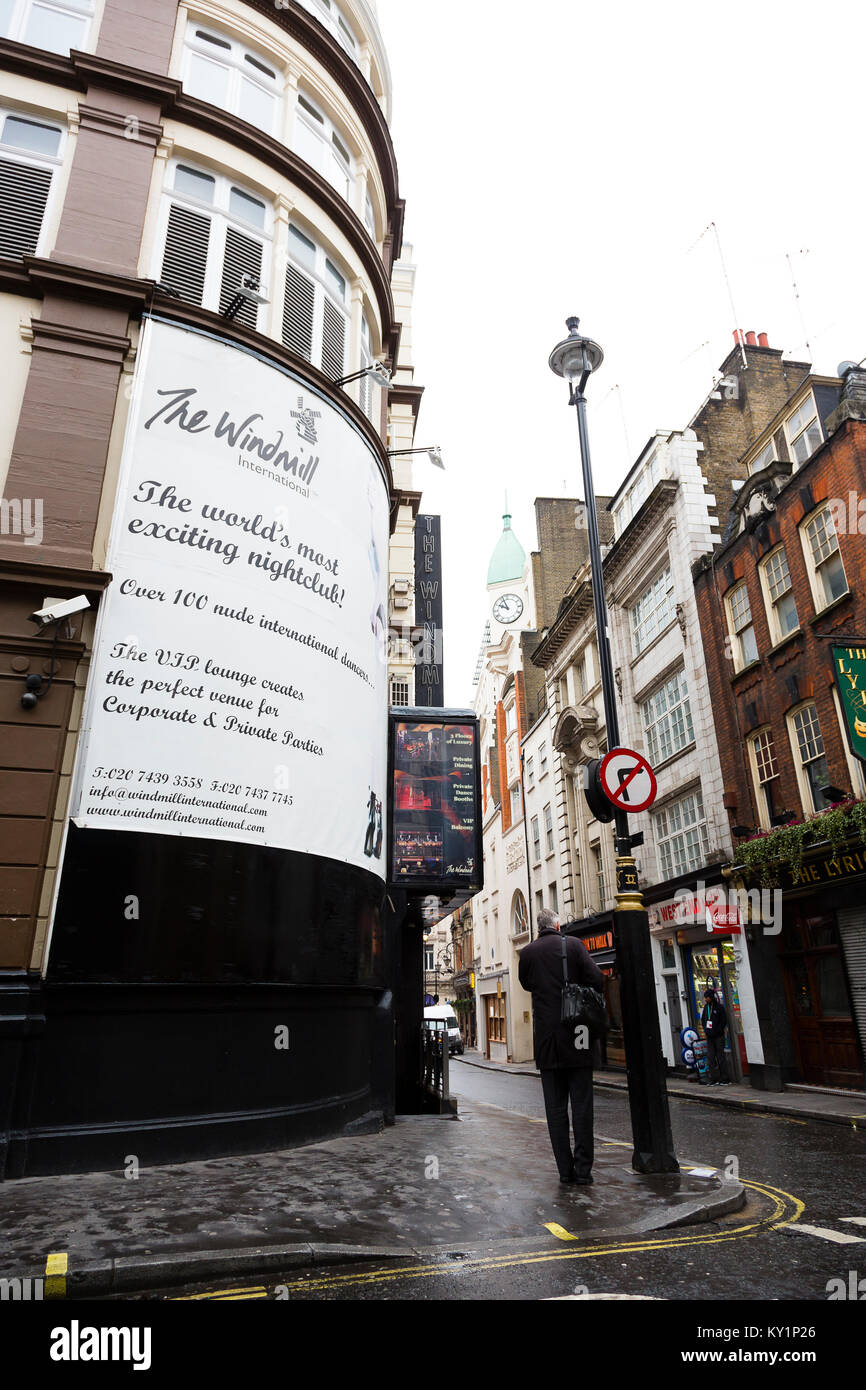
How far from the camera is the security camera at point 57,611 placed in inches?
305

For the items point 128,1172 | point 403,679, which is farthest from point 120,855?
point 403,679

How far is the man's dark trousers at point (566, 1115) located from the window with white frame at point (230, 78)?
510 inches

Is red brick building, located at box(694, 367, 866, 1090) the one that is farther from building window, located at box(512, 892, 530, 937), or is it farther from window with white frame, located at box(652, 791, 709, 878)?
building window, located at box(512, 892, 530, 937)

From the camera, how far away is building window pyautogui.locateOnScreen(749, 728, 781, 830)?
62.6 feet

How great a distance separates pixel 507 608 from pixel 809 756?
36487 millimetres

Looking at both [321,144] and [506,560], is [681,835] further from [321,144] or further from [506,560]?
[506,560]

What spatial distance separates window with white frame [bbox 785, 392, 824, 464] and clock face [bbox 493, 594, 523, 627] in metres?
31.0

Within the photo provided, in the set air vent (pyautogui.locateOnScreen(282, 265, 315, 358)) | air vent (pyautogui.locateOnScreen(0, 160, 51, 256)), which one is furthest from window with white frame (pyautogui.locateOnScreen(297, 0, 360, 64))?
air vent (pyautogui.locateOnScreen(0, 160, 51, 256))

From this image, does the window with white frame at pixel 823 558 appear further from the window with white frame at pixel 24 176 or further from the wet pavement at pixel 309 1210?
the window with white frame at pixel 24 176

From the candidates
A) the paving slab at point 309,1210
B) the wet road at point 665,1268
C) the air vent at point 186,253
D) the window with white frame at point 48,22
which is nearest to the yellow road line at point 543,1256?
the wet road at point 665,1268

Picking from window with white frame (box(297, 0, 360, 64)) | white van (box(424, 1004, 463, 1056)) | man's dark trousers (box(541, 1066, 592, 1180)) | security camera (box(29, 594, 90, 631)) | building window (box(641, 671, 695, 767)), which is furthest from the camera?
white van (box(424, 1004, 463, 1056))

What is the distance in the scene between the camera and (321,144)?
529 inches

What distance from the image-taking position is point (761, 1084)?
1761 cm

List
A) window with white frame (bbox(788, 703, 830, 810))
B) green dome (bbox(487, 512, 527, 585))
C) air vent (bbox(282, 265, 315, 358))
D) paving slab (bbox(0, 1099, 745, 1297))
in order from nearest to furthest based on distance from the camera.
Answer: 1. paving slab (bbox(0, 1099, 745, 1297))
2. air vent (bbox(282, 265, 315, 358))
3. window with white frame (bbox(788, 703, 830, 810))
4. green dome (bbox(487, 512, 527, 585))
